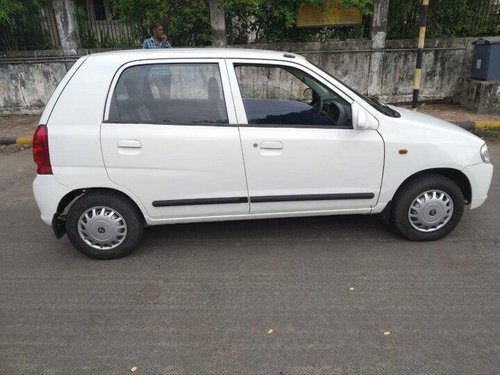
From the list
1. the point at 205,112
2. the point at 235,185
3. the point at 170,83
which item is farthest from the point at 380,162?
the point at 170,83

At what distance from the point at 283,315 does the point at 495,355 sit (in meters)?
1.24

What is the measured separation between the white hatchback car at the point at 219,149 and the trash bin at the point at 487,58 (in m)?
5.30

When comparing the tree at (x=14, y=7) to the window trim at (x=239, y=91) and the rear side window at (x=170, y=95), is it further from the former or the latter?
the window trim at (x=239, y=91)

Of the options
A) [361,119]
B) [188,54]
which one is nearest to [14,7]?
[188,54]

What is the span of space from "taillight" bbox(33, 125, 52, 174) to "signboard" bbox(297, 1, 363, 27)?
258 inches

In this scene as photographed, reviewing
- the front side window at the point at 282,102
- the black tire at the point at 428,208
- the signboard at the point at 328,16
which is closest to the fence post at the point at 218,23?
the signboard at the point at 328,16

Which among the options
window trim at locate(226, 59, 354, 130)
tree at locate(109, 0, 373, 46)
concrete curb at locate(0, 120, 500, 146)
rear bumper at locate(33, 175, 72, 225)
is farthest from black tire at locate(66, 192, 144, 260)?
tree at locate(109, 0, 373, 46)

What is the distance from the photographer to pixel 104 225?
3.49 meters

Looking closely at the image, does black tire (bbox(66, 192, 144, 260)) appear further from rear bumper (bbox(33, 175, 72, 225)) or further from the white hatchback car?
rear bumper (bbox(33, 175, 72, 225))

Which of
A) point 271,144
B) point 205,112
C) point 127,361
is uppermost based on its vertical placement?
point 205,112

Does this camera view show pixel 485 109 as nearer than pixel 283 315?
No

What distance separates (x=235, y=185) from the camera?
3.46 metres

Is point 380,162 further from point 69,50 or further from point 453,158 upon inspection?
point 69,50

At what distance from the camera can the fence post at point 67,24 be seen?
335 inches
